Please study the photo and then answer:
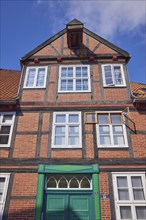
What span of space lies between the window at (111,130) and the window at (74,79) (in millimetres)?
1758

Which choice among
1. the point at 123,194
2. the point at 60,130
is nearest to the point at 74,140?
the point at 60,130

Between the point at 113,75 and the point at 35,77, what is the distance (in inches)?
163

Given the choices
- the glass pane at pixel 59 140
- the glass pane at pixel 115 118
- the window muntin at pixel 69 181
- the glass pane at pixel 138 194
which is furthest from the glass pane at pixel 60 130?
the glass pane at pixel 138 194

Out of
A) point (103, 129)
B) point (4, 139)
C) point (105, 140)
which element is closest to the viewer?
point (105, 140)

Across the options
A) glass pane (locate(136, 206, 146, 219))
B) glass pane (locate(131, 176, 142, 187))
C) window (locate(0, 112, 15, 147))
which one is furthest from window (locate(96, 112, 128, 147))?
window (locate(0, 112, 15, 147))

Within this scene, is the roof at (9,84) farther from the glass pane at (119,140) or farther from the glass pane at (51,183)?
the glass pane at (119,140)

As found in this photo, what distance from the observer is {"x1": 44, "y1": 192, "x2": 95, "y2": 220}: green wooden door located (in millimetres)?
7098

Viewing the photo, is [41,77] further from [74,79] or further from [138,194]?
[138,194]

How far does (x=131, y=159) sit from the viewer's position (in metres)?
7.92

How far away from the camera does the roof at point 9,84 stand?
32.2 feet

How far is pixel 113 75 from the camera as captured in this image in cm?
1025

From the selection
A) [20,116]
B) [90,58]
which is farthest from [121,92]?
[20,116]

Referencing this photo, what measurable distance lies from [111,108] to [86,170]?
10.3ft

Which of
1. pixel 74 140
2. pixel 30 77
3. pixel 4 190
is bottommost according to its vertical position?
pixel 4 190
